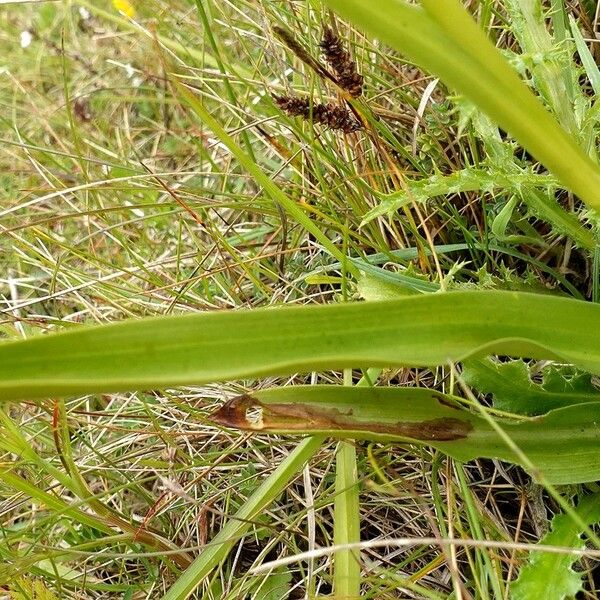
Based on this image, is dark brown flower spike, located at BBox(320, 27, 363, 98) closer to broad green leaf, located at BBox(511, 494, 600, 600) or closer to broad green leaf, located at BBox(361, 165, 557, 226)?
broad green leaf, located at BBox(361, 165, 557, 226)

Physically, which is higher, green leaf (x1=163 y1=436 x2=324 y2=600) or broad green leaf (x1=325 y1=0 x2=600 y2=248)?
broad green leaf (x1=325 y1=0 x2=600 y2=248)

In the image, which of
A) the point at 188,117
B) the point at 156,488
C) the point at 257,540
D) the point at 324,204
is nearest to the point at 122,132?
the point at 188,117

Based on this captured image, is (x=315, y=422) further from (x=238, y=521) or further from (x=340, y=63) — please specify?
(x=340, y=63)

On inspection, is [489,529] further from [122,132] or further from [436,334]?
[122,132]

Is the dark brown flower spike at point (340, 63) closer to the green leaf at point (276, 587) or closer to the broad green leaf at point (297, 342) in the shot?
the broad green leaf at point (297, 342)

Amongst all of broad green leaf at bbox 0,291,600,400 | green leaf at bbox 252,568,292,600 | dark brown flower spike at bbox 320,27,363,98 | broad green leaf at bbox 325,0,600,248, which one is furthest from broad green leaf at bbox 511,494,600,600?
dark brown flower spike at bbox 320,27,363,98

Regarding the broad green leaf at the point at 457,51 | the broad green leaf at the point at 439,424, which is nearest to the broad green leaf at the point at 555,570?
the broad green leaf at the point at 439,424

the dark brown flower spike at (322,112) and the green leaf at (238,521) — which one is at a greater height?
the dark brown flower spike at (322,112)
